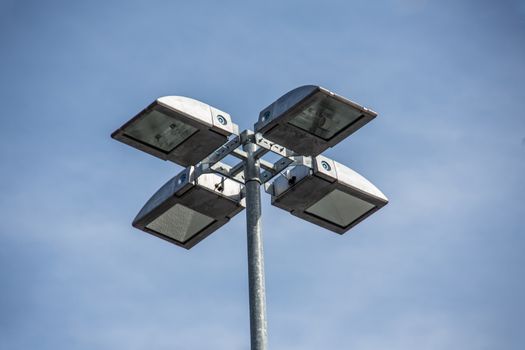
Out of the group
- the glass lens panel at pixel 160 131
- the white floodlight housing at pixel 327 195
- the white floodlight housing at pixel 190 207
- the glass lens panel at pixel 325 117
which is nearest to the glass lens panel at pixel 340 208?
the white floodlight housing at pixel 327 195

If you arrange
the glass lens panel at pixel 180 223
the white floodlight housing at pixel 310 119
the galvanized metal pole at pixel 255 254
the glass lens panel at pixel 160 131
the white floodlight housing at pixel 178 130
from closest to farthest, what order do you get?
the galvanized metal pole at pixel 255 254 → the white floodlight housing at pixel 310 119 → the white floodlight housing at pixel 178 130 → the glass lens panel at pixel 160 131 → the glass lens panel at pixel 180 223

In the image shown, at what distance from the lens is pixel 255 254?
1212 cm

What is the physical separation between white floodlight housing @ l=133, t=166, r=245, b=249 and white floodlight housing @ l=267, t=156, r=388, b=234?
0.48 metres

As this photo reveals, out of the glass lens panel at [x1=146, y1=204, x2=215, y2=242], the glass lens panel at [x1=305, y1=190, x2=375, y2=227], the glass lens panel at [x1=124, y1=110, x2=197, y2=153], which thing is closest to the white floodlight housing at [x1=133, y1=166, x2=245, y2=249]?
the glass lens panel at [x1=146, y1=204, x2=215, y2=242]

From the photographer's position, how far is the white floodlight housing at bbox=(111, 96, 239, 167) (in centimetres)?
1259

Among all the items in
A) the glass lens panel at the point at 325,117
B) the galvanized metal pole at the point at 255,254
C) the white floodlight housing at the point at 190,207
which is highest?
the glass lens panel at the point at 325,117

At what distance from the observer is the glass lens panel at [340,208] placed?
13.8 meters

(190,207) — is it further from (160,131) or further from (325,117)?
(325,117)

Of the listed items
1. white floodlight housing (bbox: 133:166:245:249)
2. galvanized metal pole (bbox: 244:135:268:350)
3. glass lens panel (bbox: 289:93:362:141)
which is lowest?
galvanized metal pole (bbox: 244:135:268:350)

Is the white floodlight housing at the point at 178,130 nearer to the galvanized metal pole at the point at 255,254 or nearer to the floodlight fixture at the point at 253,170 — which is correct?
the floodlight fixture at the point at 253,170

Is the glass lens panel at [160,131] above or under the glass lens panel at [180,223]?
above

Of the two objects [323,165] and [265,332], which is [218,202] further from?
[265,332]

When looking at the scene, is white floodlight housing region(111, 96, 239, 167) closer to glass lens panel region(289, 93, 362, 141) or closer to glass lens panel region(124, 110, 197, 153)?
glass lens panel region(124, 110, 197, 153)

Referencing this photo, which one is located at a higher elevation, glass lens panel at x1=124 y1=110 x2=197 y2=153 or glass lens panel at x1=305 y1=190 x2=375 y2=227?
glass lens panel at x1=124 y1=110 x2=197 y2=153
